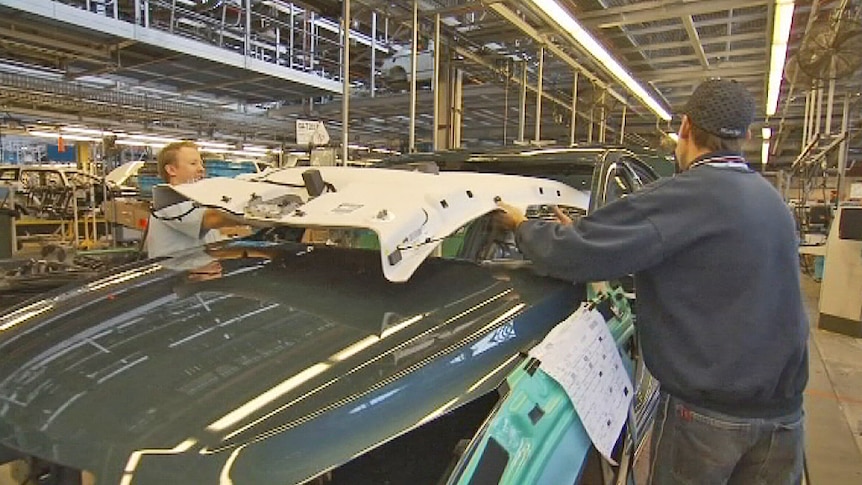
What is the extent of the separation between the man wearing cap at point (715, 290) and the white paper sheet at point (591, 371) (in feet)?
0.38

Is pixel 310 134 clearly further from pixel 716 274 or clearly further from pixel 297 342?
pixel 716 274

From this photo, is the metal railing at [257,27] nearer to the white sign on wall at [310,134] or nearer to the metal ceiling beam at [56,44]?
the metal ceiling beam at [56,44]

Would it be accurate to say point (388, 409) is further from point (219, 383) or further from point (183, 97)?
point (183, 97)

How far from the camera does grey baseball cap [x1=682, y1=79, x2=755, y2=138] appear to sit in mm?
1478

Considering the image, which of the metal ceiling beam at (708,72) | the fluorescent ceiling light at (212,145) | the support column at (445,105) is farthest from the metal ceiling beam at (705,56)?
the fluorescent ceiling light at (212,145)

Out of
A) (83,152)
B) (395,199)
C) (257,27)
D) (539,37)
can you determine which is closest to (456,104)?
(539,37)

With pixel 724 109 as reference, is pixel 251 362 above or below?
below

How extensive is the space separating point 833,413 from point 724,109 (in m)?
3.24

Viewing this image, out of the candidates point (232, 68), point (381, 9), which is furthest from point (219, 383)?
point (232, 68)

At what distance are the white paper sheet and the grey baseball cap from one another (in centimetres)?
60

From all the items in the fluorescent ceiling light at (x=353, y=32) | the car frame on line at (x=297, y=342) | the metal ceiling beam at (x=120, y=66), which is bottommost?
the car frame on line at (x=297, y=342)

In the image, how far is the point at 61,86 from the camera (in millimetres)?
8078

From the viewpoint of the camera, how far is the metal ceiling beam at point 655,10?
4746mm

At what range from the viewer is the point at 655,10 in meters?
5.04
